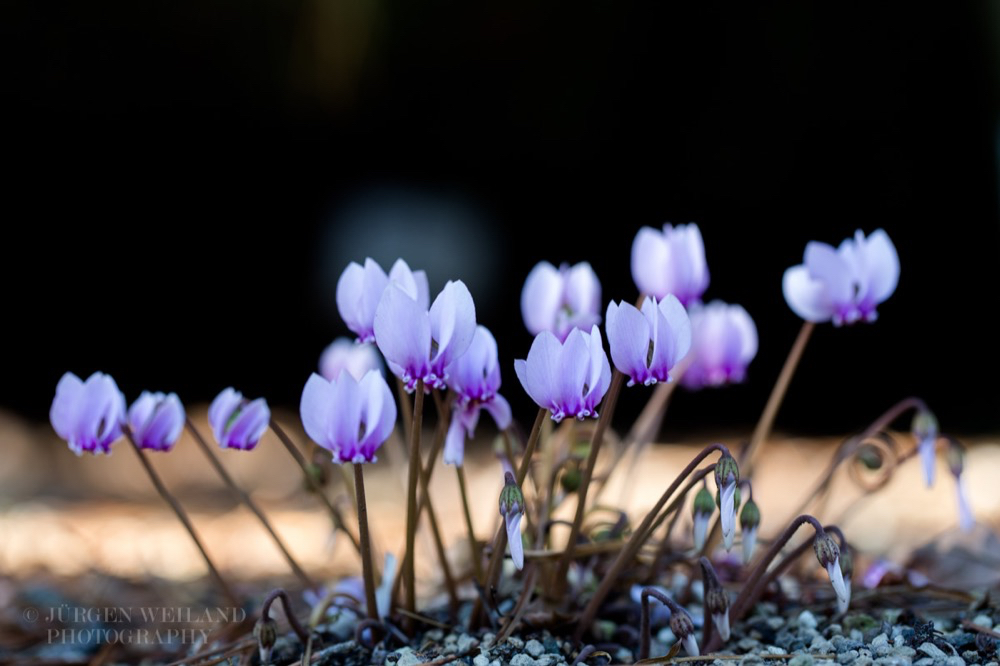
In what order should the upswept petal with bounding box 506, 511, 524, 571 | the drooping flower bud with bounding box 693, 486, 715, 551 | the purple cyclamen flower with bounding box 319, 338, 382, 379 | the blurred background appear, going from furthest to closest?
the blurred background
the purple cyclamen flower with bounding box 319, 338, 382, 379
the drooping flower bud with bounding box 693, 486, 715, 551
the upswept petal with bounding box 506, 511, 524, 571

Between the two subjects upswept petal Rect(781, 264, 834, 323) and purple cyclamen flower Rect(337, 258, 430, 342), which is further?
upswept petal Rect(781, 264, 834, 323)

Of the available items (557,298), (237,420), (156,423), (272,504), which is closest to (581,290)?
(557,298)

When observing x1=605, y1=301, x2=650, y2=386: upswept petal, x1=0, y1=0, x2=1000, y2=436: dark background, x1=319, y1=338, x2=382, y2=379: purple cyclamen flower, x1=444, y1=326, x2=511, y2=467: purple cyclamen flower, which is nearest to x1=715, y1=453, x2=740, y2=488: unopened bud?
x1=605, y1=301, x2=650, y2=386: upswept petal

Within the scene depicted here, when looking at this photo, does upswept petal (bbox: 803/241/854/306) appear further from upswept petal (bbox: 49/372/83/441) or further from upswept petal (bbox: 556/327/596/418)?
upswept petal (bbox: 49/372/83/441)

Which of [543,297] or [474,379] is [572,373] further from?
[543,297]

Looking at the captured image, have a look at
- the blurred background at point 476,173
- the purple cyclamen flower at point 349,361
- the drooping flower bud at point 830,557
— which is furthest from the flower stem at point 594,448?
the blurred background at point 476,173

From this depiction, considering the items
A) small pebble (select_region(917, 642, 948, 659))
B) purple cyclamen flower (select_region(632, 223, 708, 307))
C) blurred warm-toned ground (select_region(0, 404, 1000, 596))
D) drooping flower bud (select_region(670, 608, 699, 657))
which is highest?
purple cyclamen flower (select_region(632, 223, 708, 307))
